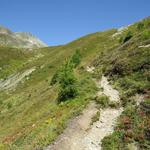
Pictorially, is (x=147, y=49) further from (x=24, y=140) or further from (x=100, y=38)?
(x=100, y=38)

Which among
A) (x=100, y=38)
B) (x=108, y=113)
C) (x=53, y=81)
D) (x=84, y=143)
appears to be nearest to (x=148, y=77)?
(x=108, y=113)

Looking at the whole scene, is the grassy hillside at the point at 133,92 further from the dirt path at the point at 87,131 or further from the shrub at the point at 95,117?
the shrub at the point at 95,117

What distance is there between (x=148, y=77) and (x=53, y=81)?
24.5m

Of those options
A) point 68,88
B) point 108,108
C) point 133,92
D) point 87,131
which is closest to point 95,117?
point 87,131

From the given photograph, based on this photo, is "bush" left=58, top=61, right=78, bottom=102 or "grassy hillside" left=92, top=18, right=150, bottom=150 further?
"bush" left=58, top=61, right=78, bottom=102

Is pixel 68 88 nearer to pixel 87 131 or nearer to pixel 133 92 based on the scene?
pixel 133 92

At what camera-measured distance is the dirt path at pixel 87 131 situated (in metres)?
23.1

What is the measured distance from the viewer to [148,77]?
32.7m

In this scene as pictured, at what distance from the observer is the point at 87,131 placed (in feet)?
82.2

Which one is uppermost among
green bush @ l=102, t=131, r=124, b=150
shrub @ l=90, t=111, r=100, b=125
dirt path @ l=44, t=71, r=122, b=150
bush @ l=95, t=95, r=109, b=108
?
bush @ l=95, t=95, r=109, b=108

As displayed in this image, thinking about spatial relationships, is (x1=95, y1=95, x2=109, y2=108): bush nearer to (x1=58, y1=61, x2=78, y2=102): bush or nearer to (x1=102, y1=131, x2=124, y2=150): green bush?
(x1=58, y1=61, x2=78, y2=102): bush

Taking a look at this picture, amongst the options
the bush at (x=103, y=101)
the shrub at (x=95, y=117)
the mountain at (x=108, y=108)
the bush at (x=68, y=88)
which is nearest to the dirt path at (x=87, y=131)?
the shrub at (x=95, y=117)

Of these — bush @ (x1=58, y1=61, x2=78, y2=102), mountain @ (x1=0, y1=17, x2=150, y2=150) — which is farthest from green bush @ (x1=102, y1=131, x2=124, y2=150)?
bush @ (x1=58, y1=61, x2=78, y2=102)

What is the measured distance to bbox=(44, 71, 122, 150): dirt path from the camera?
75.7 feet
